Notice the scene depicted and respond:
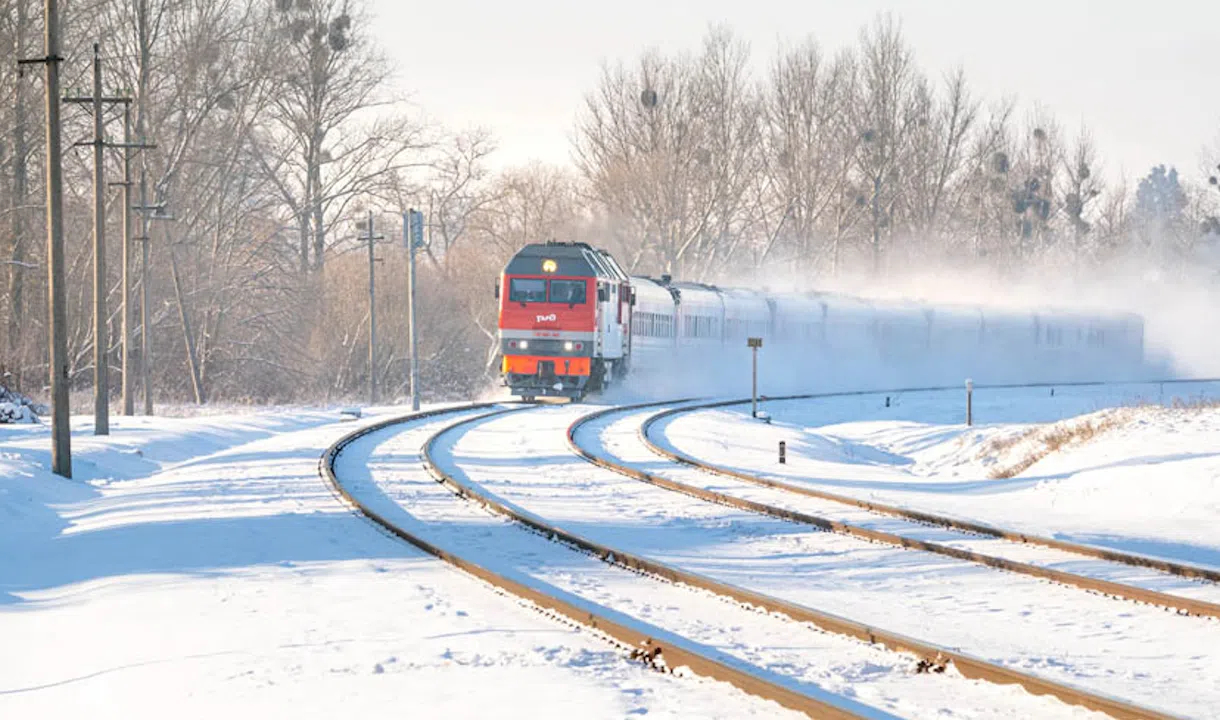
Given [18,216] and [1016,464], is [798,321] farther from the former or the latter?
[1016,464]

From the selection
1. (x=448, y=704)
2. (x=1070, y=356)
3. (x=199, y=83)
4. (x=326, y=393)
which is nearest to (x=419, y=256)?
(x=326, y=393)

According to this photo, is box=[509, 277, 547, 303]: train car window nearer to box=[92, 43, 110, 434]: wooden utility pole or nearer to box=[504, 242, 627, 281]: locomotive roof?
box=[504, 242, 627, 281]: locomotive roof

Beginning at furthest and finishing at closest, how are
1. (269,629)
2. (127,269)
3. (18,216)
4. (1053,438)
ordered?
(18,216) < (127,269) < (1053,438) < (269,629)

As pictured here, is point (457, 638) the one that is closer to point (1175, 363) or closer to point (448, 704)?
point (448, 704)

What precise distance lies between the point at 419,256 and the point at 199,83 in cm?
2564

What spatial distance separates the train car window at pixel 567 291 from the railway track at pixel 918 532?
45.9 feet

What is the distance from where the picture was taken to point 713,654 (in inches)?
320

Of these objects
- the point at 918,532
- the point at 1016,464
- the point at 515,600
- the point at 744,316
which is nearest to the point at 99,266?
the point at 1016,464

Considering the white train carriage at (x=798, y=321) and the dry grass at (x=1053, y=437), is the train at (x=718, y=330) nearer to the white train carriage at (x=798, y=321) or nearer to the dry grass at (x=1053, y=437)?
the white train carriage at (x=798, y=321)

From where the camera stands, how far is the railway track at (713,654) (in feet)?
22.4

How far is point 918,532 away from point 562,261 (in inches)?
910

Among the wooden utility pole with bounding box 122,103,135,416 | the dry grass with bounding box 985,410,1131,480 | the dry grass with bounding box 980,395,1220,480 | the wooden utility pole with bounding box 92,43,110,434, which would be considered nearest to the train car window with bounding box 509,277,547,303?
the wooden utility pole with bounding box 122,103,135,416

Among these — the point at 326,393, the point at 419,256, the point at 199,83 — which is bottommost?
the point at 326,393

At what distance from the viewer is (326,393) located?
2288 inches
